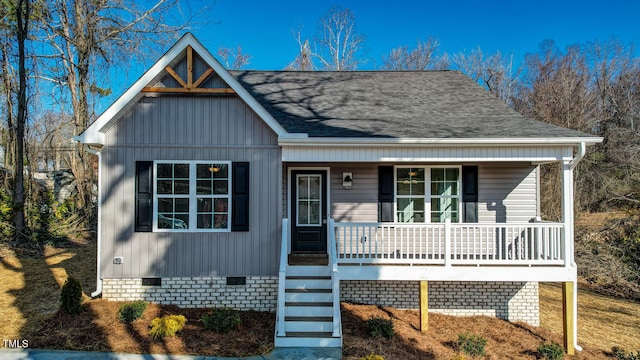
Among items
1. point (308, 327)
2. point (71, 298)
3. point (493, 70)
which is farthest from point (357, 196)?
point (493, 70)

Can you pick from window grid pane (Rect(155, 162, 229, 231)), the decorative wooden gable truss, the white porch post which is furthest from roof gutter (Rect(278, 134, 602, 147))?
the decorative wooden gable truss

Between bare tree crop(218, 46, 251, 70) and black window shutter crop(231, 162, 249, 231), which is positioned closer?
black window shutter crop(231, 162, 249, 231)

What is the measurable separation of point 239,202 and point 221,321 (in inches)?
89.5

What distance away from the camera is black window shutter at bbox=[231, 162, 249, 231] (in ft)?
25.5

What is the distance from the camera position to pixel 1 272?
9.83m

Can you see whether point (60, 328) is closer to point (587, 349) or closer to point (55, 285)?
point (55, 285)

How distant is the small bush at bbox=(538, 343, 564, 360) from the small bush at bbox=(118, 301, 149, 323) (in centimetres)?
746

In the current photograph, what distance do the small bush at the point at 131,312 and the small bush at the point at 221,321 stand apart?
3.95 feet

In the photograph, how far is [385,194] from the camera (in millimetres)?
8883

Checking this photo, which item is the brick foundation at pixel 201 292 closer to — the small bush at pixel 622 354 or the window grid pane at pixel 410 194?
the window grid pane at pixel 410 194

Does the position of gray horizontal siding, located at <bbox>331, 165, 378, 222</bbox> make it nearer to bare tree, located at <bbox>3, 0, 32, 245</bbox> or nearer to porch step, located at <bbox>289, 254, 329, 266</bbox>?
porch step, located at <bbox>289, 254, 329, 266</bbox>

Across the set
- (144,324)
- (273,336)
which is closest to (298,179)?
(273,336)

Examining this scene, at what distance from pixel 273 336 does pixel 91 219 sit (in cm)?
1183

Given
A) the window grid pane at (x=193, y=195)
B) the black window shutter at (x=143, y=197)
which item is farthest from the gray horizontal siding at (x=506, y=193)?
the black window shutter at (x=143, y=197)
